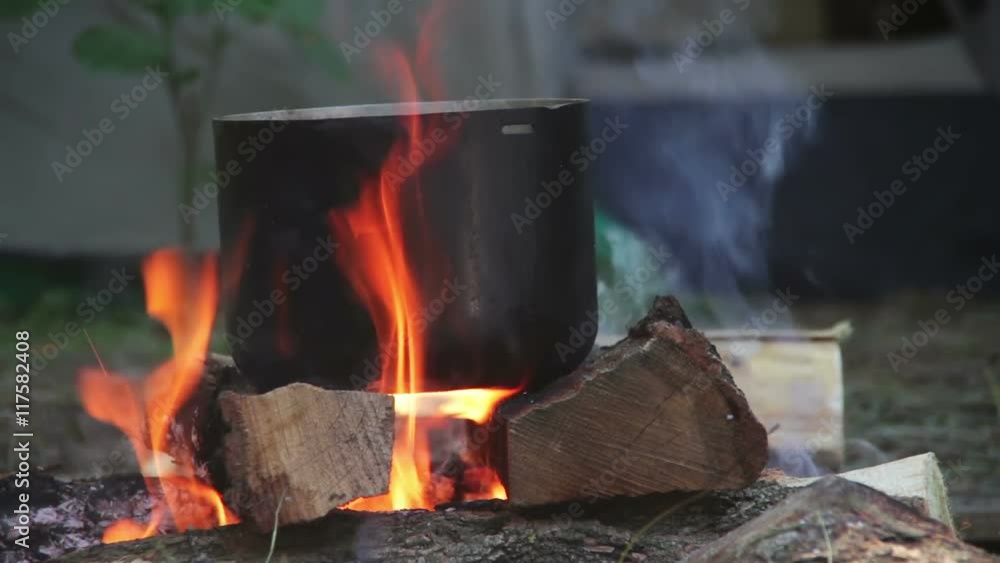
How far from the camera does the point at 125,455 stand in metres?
3.22

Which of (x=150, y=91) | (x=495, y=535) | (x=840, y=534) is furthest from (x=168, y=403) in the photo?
(x=150, y=91)

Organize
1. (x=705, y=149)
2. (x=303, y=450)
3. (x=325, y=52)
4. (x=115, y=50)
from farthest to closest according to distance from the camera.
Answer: (x=705, y=149) < (x=325, y=52) < (x=115, y=50) < (x=303, y=450)

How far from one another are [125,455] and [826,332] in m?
1.95

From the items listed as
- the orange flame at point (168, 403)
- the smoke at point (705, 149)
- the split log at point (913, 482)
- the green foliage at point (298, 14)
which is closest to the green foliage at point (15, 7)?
the green foliage at point (298, 14)

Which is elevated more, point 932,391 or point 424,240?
point 424,240

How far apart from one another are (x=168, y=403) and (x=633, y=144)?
3527 millimetres

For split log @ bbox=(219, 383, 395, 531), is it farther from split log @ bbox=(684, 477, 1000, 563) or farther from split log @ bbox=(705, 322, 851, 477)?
split log @ bbox=(705, 322, 851, 477)

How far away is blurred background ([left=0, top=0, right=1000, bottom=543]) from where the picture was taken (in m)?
5.00

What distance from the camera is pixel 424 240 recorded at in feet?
6.69

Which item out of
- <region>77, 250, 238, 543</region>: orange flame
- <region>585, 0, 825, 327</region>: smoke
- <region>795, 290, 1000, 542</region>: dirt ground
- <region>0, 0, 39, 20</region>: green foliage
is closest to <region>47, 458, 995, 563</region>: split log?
<region>77, 250, 238, 543</region>: orange flame

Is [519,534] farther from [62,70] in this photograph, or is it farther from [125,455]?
[62,70]

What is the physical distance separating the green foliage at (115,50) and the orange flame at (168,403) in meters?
2.42

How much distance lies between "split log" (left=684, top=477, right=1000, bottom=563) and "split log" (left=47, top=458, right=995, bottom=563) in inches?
9.1

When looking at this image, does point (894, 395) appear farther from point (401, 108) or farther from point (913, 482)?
point (401, 108)
